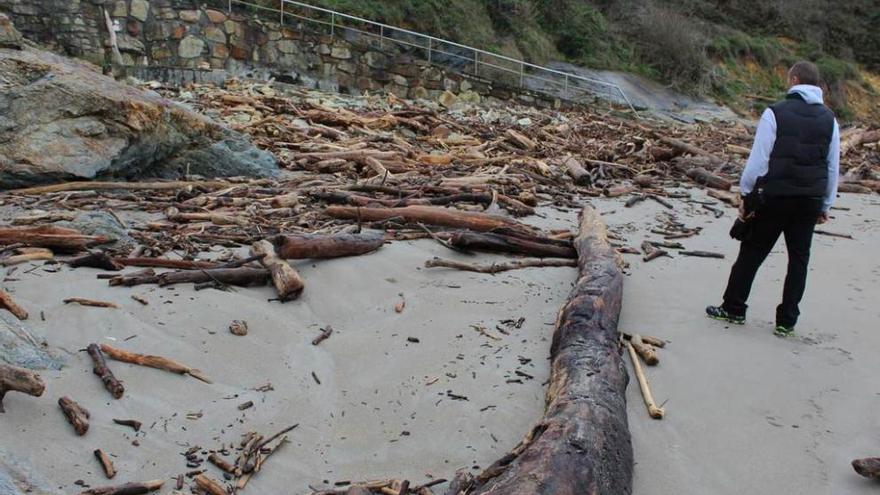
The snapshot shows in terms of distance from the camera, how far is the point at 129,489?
2969mm

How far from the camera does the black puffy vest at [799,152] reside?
5148 millimetres

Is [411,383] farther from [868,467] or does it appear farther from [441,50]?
[441,50]

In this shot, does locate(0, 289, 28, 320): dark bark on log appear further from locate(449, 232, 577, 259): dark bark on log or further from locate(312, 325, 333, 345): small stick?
locate(449, 232, 577, 259): dark bark on log

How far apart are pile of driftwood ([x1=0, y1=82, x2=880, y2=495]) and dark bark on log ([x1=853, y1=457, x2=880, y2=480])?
0.94 m

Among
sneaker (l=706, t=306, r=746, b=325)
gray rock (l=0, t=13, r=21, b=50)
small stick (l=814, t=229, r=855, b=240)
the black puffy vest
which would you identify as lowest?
small stick (l=814, t=229, r=855, b=240)

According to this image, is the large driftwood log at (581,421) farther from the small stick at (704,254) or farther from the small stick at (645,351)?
the small stick at (704,254)

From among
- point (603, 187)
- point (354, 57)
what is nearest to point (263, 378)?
point (603, 187)

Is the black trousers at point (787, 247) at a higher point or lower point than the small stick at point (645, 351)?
higher

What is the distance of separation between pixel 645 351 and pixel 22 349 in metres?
3.34

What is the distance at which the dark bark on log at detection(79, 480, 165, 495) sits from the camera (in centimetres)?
291

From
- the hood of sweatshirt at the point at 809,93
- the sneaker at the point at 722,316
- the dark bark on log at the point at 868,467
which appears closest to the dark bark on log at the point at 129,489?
the dark bark on log at the point at 868,467

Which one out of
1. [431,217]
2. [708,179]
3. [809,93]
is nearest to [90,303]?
[431,217]

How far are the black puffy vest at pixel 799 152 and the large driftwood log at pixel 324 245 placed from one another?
2.87m

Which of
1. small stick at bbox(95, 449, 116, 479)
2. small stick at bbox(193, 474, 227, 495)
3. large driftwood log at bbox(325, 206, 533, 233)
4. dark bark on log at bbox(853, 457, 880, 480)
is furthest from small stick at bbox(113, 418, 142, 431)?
large driftwood log at bbox(325, 206, 533, 233)
